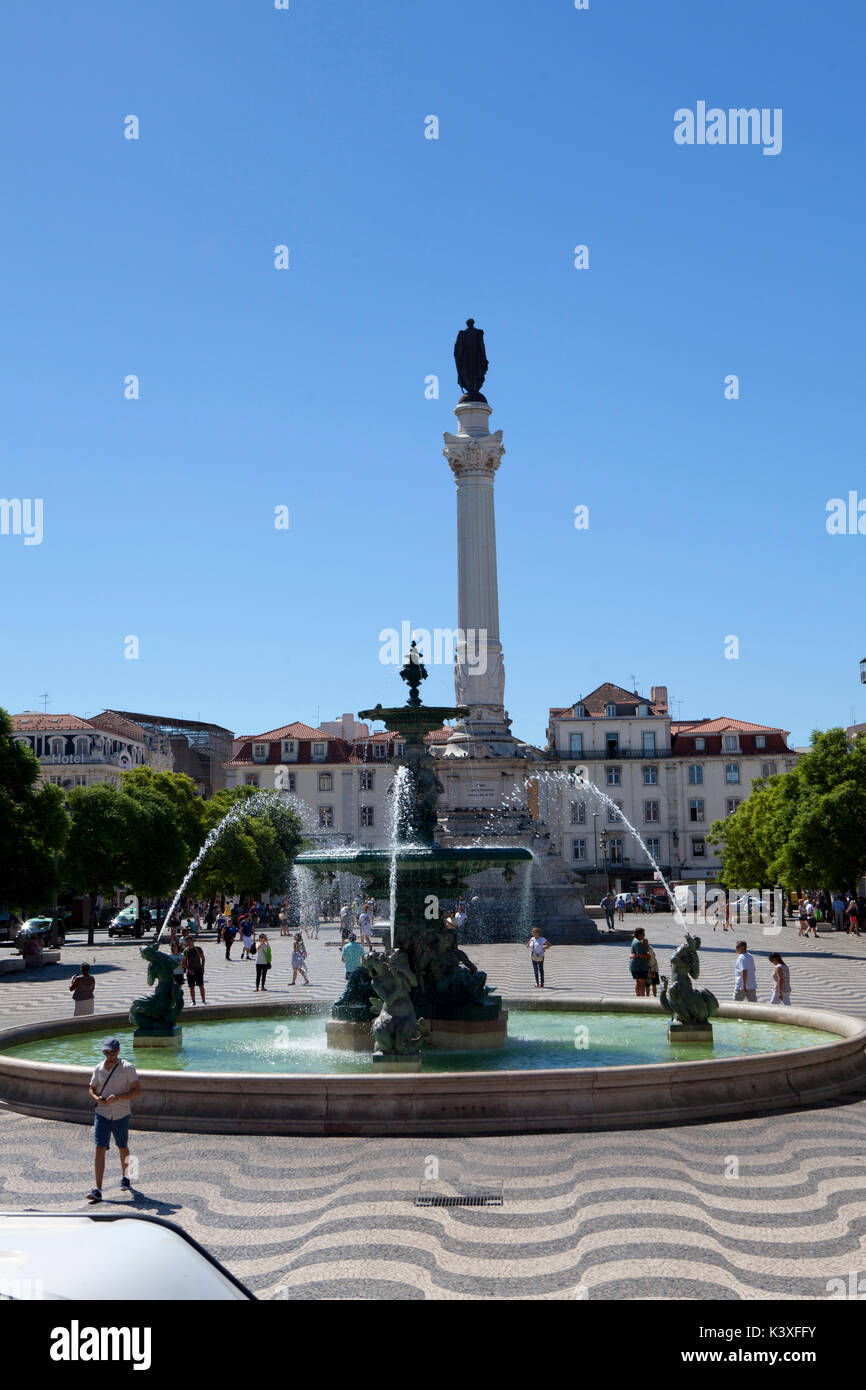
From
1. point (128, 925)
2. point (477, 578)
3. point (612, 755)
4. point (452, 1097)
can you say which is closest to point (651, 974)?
point (452, 1097)

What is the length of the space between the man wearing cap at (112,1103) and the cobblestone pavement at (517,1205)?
25cm

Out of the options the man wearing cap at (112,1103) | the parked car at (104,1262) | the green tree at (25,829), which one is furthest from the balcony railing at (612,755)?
the parked car at (104,1262)

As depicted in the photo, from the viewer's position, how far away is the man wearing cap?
30.6 ft

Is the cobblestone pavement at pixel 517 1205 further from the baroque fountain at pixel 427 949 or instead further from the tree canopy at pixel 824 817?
the tree canopy at pixel 824 817

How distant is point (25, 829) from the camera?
3678 centimetres

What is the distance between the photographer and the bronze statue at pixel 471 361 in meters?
54.4

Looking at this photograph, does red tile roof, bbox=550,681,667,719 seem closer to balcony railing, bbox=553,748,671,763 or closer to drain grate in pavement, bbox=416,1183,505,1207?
balcony railing, bbox=553,748,671,763

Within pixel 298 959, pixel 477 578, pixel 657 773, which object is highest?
pixel 477 578

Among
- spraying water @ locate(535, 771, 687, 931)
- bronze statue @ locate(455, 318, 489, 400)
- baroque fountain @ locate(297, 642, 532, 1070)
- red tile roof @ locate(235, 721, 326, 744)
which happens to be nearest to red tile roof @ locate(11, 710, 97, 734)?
red tile roof @ locate(235, 721, 326, 744)

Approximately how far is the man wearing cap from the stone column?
38.5 m

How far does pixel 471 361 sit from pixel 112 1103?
48266 millimetres

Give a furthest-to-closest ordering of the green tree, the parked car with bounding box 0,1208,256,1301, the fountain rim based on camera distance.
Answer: the green tree < the fountain rim < the parked car with bounding box 0,1208,256,1301

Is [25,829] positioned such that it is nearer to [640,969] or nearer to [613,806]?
[613,806]
